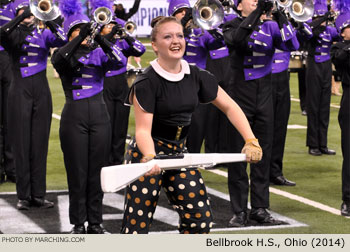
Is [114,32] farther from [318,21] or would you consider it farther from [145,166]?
[145,166]

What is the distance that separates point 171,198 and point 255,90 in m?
2.53

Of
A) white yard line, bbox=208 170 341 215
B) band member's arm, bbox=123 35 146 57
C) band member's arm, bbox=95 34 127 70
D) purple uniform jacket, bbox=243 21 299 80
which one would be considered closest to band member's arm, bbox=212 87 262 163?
band member's arm, bbox=95 34 127 70

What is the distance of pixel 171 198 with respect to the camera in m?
5.77

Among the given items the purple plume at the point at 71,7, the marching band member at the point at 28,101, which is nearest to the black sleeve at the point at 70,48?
the purple plume at the point at 71,7

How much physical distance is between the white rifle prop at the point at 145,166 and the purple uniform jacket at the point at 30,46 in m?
3.38

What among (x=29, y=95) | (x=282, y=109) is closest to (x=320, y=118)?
(x=282, y=109)

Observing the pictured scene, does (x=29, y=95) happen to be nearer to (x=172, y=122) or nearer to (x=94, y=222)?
(x=94, y=222)

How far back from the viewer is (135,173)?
5168mm

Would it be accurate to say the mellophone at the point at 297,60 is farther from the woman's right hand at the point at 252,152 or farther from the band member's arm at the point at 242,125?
the woman's right hand at the point at 252,152

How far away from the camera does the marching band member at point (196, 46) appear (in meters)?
9.34

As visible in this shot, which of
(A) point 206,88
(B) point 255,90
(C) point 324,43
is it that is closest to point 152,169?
(A) point 206,88

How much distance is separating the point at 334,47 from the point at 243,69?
0.88 meters

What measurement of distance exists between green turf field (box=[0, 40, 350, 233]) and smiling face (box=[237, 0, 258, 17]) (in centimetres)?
193

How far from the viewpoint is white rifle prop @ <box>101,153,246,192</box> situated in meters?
5.10
